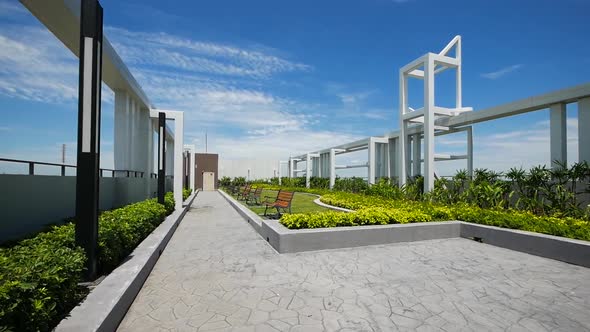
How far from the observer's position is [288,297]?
3469 millimetres

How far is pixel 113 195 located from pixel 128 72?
11.5 feet

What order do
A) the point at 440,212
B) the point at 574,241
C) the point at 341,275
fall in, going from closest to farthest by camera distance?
the point at 341,275 → the point at 574,241 → the point at 440,212

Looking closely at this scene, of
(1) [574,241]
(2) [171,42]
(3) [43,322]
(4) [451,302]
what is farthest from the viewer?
(2) [171,42]

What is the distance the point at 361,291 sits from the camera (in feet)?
11.9

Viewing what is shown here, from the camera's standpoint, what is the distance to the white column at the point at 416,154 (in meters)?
16.8

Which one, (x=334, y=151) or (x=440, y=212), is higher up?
(x=334, y=151)

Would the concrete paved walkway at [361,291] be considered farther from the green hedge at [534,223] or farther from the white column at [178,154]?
the white column at [178,154]

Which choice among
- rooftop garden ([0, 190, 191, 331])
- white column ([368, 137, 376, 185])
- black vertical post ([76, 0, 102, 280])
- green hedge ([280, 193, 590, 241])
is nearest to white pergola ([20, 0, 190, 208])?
black vertical post ([76, 0, 102, 280])

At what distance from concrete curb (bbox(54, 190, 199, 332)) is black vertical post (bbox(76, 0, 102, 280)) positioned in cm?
39

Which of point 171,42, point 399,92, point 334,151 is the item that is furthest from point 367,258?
point 334,151

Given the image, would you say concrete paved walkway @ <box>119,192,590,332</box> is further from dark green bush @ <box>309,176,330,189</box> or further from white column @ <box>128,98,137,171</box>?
dark green bush @ <box>309,176,330,189</box>

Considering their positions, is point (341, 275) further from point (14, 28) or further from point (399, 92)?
point (399, 92)

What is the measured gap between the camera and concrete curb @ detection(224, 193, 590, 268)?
16.5 feet

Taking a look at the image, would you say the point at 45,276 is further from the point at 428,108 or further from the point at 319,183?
the point at 319,183
